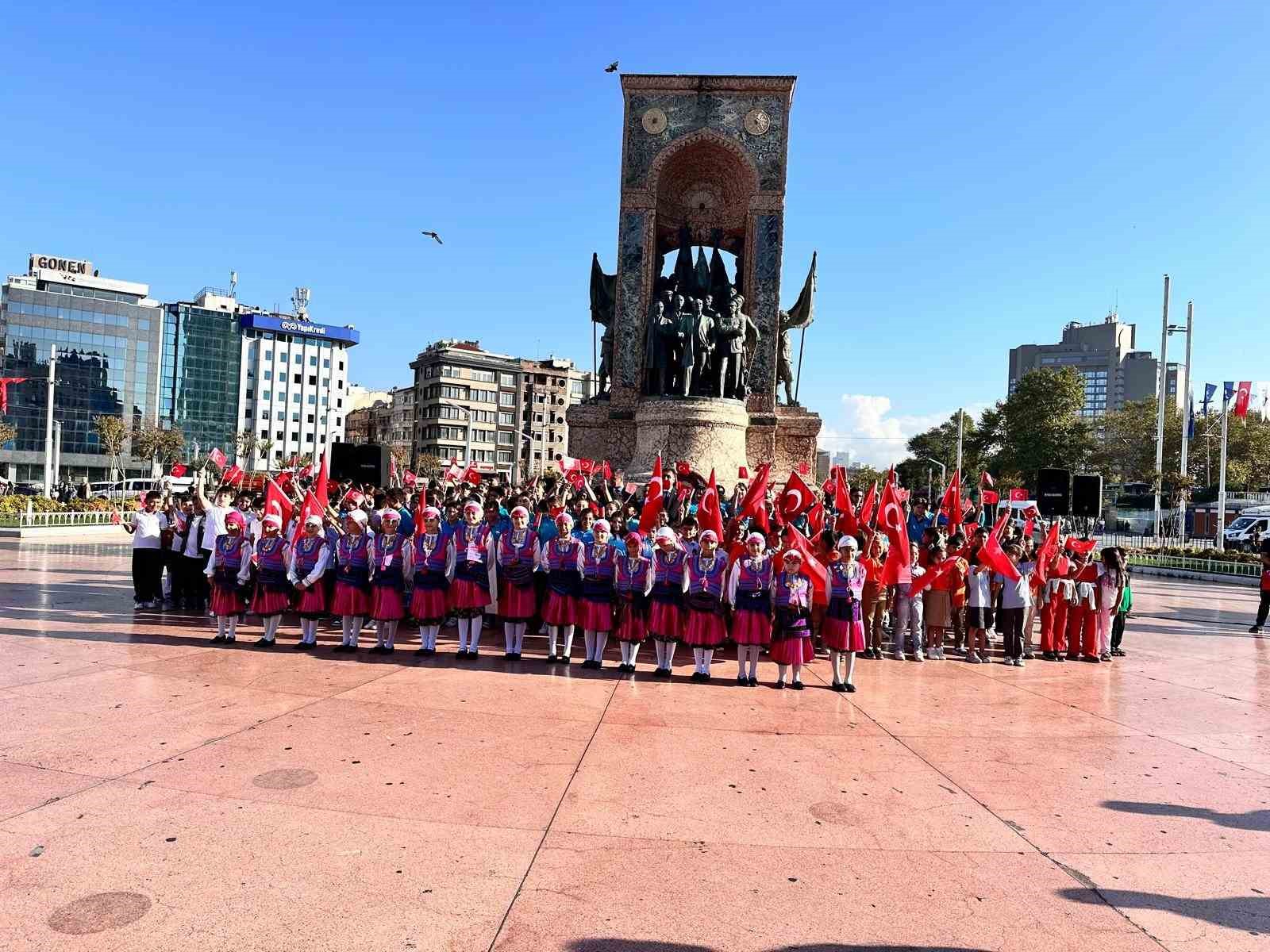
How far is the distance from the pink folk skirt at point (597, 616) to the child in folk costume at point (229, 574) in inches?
168

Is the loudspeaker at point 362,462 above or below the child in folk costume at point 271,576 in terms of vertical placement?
above

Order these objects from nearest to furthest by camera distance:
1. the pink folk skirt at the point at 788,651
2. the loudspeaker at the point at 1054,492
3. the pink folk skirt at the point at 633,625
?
the pink folk skirt at the point at 788,651 < the pink folk skirt at the point at 633,625 < the loudspeaker at the point at 1054,492

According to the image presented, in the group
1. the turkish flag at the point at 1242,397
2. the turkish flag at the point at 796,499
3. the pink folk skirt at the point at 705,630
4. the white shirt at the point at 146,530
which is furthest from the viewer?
the turkish flag at the point at 1242,397

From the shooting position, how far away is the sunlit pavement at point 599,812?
4188mm

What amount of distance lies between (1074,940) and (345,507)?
10.8m

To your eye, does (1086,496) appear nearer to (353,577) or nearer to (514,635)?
(514,635)

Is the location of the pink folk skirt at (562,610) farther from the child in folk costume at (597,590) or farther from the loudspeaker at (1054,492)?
the loudspeaker at (1054,492)

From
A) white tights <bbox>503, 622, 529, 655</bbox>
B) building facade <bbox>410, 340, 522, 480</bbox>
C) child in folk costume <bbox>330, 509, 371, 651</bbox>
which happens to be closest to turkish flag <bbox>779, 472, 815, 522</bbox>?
white tights <bbox>503, 622, 529, 655</bbox>

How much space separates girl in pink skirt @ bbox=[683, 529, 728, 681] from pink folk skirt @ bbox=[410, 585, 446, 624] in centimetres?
297

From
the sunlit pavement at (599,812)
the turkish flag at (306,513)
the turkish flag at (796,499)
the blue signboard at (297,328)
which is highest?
the blue signboard at (297,328)

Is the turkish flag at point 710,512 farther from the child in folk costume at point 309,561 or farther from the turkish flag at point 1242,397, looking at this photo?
the turkish flag at point 1242,397

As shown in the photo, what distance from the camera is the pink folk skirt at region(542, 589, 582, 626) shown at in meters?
10.4

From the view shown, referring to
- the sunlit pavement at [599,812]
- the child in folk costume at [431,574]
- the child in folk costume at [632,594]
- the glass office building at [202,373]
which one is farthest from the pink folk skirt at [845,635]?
the glass office building at [202,373]

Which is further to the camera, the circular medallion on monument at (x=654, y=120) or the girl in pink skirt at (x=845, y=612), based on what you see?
the circular medallion on monument at (x=654, y=120)
